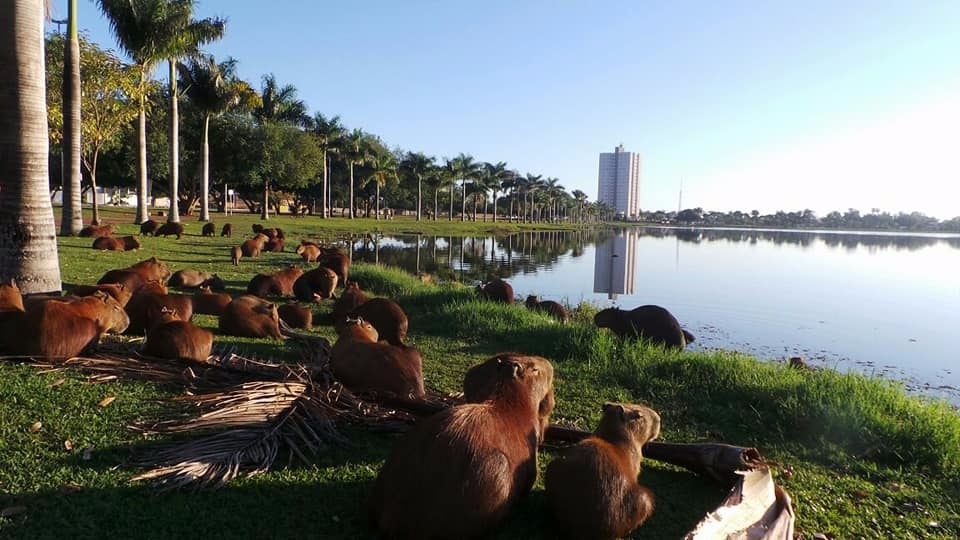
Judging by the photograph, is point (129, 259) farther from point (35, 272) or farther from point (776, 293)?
point (776, 293)

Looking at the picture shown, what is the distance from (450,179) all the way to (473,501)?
2983 inches

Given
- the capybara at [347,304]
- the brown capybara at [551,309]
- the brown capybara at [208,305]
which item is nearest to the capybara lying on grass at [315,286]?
the capybara at [347,304]

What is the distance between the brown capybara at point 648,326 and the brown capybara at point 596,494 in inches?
226

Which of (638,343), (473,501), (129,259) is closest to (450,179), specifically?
(129,259)

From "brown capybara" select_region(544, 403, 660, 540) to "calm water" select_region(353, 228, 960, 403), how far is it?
9.25 metres

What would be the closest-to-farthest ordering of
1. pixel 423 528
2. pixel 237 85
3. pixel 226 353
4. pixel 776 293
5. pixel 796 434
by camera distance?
pixel 423 528 → pixel 796 434 → pixel 226 353 → pixel 776 293 → pixel 237 85

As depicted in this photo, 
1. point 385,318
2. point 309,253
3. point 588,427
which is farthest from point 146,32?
point 588,427

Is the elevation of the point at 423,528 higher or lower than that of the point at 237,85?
lower

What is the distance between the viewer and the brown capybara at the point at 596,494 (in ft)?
9.04

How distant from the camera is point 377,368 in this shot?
4496 millimetres

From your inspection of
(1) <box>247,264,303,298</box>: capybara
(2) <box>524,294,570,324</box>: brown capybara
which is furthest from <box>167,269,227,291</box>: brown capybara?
(2) <box>524,294,570,324</box>: brown capybara

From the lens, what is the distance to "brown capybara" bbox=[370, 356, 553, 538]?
248 centimetres

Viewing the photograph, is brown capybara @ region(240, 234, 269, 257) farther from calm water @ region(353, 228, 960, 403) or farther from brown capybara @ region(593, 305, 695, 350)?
brown capybara @ region(593, 305, 695, 350)

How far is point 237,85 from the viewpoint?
34.0m
